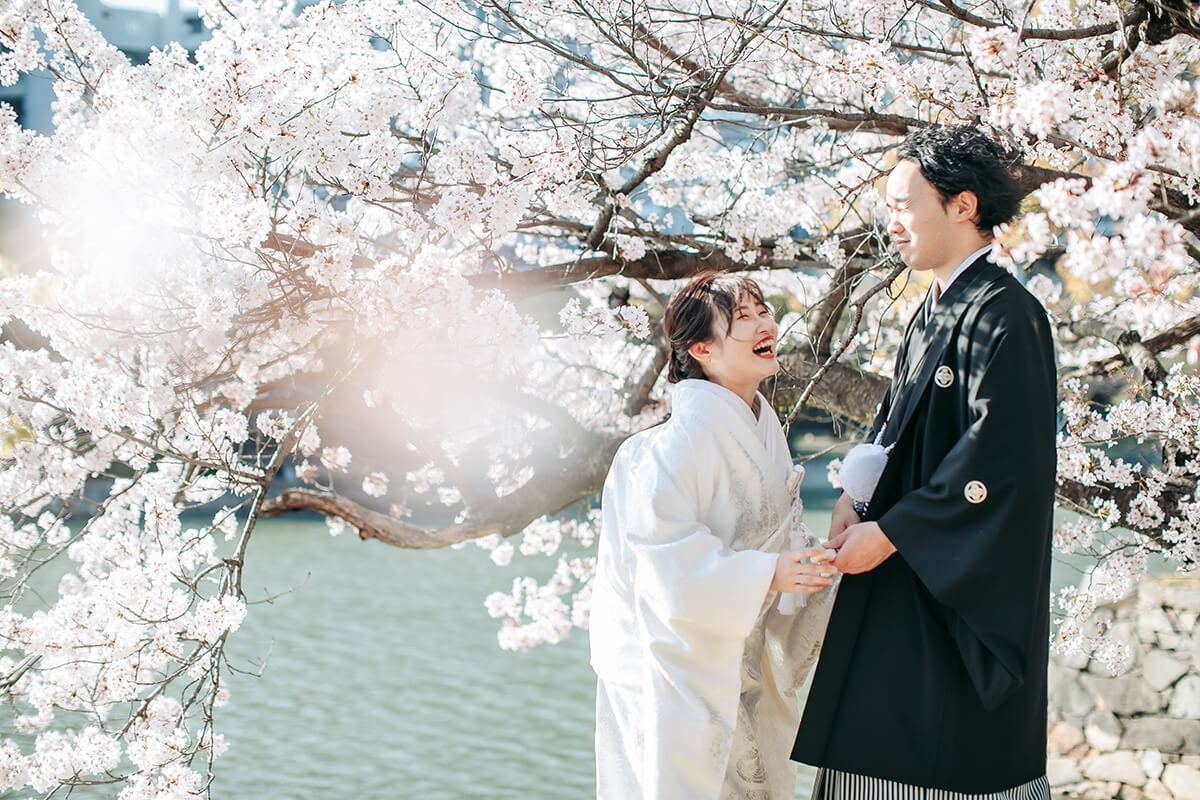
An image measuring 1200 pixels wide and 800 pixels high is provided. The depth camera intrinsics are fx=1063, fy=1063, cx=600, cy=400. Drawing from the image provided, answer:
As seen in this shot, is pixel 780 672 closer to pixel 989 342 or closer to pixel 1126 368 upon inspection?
pixel 989 342

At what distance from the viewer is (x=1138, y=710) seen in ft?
18.6

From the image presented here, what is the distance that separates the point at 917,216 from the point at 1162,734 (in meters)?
4.89

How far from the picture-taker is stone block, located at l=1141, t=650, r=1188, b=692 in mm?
5586

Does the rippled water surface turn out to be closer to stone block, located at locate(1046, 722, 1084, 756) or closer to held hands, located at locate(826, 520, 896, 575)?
stone block, located at locate(1046, 722, 1084, 756)

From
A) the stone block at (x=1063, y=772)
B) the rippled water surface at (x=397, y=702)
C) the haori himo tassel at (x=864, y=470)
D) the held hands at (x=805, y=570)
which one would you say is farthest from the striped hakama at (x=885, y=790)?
the stone block at (x=1063, y=772)

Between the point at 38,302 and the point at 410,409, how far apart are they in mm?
1506

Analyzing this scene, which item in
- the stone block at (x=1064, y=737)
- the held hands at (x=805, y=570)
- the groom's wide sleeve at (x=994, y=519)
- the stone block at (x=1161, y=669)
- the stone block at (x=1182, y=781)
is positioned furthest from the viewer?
the stone block at (x=1064, y=737)

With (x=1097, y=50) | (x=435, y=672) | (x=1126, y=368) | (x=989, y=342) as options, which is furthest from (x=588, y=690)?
(x=989, y=342)

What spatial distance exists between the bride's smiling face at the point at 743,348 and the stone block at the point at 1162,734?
469cm

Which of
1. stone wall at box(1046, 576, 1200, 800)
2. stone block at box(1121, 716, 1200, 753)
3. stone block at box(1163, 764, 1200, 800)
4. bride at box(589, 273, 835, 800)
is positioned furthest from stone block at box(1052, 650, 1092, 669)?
bride at box(589, 273, 835, 800)

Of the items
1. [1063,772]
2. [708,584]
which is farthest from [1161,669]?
[708,584]

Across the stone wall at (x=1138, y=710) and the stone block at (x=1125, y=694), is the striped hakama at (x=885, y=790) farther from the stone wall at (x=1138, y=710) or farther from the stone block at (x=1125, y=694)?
the stone block at (x=1125, y=694)

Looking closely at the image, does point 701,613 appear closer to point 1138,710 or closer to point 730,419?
point 730,419

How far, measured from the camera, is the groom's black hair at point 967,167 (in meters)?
1.73
